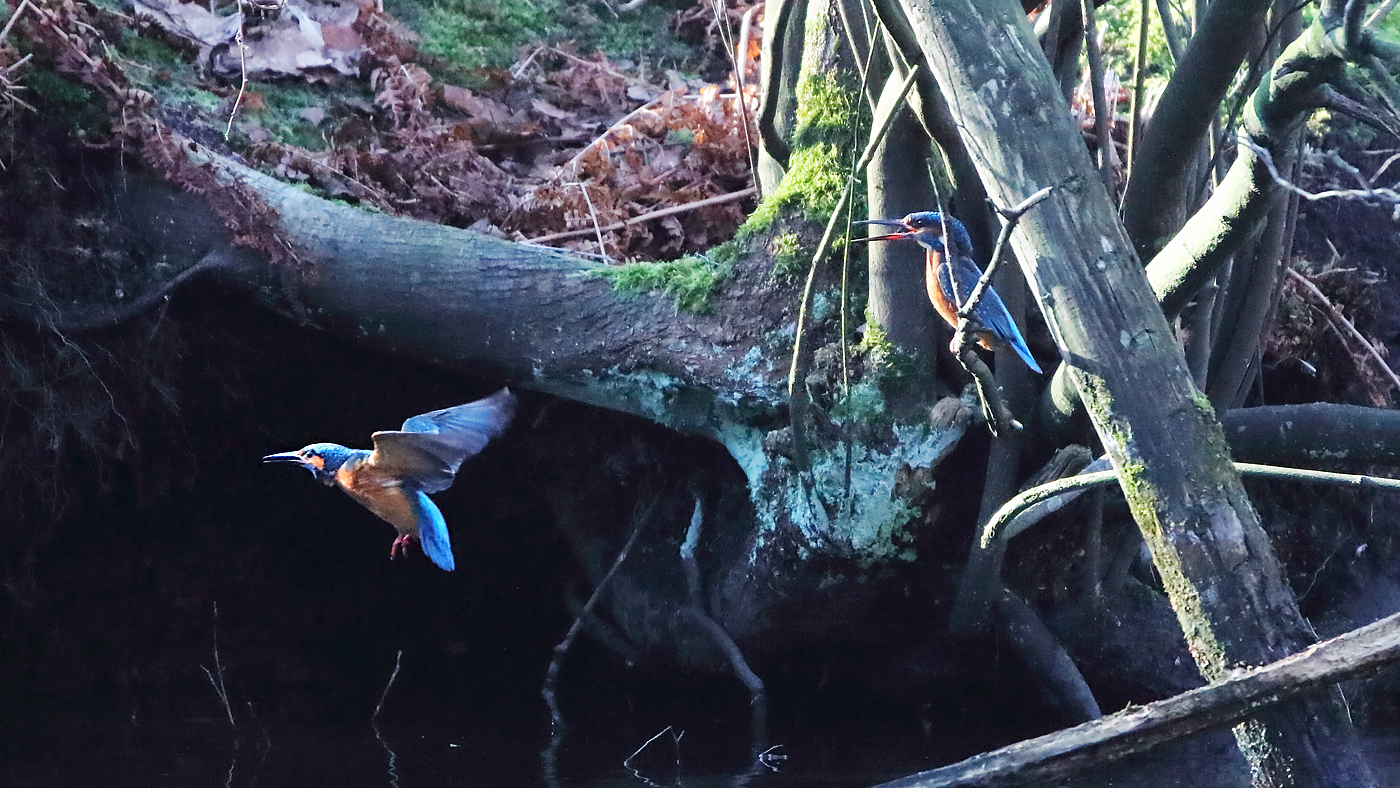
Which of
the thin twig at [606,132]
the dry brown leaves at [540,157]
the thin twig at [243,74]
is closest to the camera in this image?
the thin twig at [243,74]

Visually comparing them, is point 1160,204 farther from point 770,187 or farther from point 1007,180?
point 770,187

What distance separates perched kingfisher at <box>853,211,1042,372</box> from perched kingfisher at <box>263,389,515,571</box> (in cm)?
130

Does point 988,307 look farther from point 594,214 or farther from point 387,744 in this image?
point 387,744

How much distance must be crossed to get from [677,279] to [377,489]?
1286 millimetres

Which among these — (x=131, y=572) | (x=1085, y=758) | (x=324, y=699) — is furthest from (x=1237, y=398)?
(x=131, y=572)

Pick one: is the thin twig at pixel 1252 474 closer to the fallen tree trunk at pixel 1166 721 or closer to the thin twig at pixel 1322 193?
the fallen tree trunk at pixel 1166 721

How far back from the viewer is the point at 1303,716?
7.90 feet

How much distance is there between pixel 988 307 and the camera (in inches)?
136

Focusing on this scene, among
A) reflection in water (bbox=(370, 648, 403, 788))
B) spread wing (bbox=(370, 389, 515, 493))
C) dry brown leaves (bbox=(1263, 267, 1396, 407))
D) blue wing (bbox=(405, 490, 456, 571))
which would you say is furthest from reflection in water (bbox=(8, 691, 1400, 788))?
A: dry brown leaves (bbox=(1263, 267, 1396, 407))

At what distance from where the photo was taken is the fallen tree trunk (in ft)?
7.39

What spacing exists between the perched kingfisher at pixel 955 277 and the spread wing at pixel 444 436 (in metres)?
1.25

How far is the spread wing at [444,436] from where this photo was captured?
363 cm

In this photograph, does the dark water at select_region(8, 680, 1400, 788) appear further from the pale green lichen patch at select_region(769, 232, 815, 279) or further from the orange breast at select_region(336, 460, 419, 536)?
the pale green lichen patch at select_region(769, 232, 815, 279)

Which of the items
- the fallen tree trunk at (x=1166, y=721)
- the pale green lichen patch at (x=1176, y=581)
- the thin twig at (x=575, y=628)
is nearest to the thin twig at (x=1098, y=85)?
the pale green lichen patch at (x=1176, y=581)
